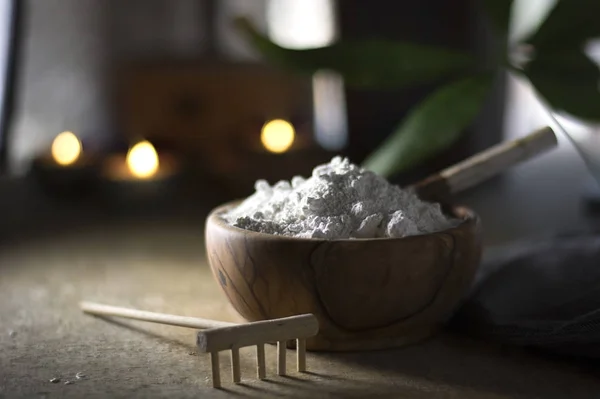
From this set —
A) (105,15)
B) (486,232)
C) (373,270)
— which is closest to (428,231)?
(373,270)

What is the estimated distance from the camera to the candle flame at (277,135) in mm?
1063

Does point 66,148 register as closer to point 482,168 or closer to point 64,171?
point 64,171

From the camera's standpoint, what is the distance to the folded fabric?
0.51 metres

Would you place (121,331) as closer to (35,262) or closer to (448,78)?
(35,262)

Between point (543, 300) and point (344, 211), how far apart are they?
190mm

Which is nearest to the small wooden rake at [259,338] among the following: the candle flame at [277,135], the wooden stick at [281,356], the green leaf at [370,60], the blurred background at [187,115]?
the wooden stick at [281,356]

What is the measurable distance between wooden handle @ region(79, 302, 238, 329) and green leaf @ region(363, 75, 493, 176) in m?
0.24

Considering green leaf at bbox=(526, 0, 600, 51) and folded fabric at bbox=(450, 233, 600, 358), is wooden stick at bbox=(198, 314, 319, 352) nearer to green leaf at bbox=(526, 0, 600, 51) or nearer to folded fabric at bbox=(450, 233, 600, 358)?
folded fabric at bbox=(450, 233, 600, 358)

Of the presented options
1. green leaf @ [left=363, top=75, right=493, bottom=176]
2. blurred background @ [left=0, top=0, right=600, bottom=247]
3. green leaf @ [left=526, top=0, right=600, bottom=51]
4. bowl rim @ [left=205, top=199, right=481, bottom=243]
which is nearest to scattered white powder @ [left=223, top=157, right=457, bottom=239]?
bowl rim @ [left=205, top=199, right=481, bottom=243]

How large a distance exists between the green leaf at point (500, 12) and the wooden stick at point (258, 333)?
1.33ft

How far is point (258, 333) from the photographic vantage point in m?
0.48

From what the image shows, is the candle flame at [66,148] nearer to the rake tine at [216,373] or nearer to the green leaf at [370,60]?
the green leaf at [370,60]

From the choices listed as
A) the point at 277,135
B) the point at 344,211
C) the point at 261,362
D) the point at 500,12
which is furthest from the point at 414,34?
the point at 261,362

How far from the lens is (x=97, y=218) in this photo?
3.34ft
